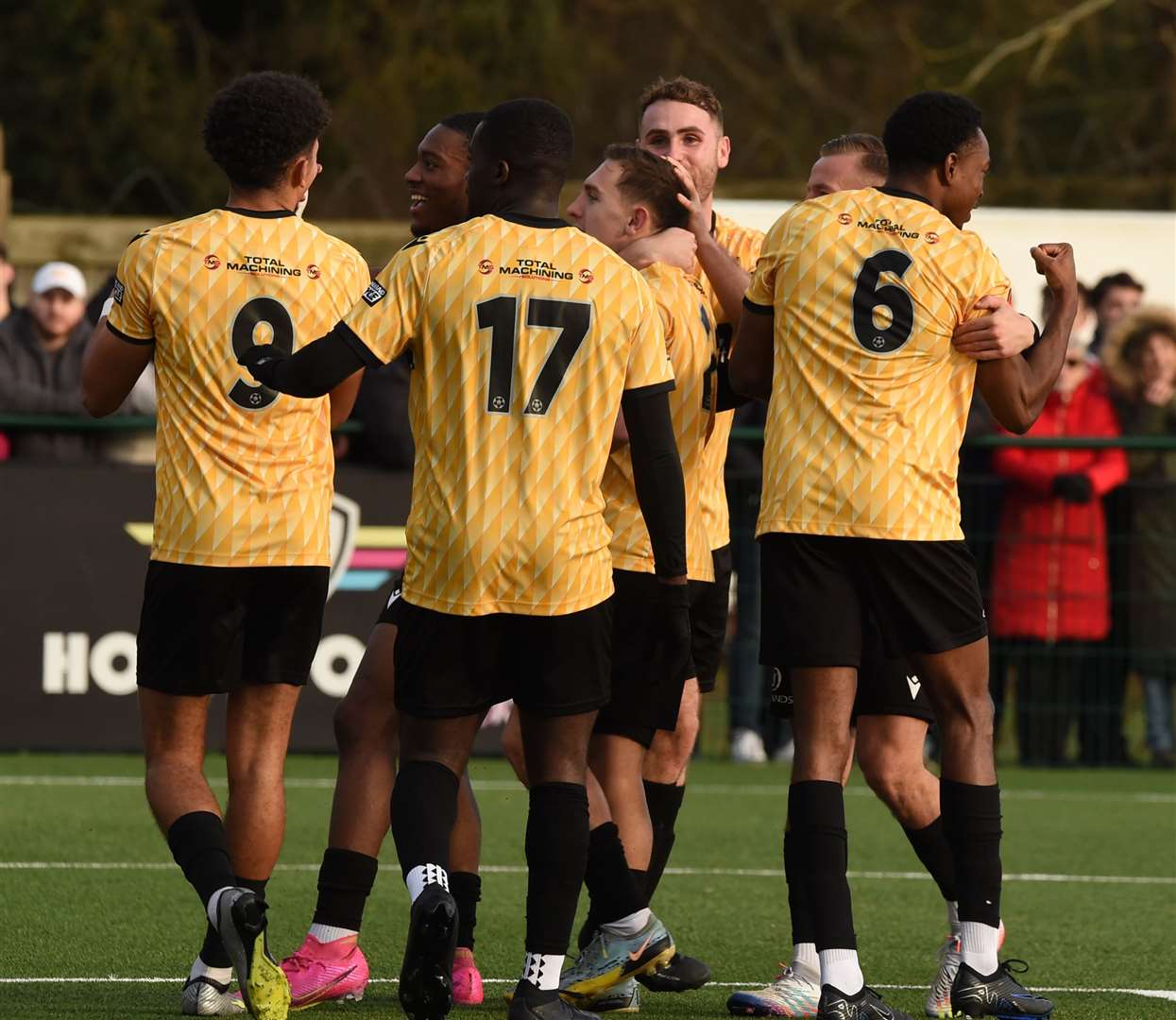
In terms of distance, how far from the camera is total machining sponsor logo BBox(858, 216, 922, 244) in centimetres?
573

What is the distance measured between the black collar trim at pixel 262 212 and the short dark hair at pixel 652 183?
932mm

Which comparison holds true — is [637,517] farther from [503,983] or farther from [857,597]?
[503,983]

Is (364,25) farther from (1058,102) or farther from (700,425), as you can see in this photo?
(700,425)

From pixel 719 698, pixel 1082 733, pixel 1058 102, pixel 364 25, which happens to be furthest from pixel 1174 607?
pixel 364 25

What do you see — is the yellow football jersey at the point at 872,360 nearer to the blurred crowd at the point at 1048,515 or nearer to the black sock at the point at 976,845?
the black sock at the point at 976,845

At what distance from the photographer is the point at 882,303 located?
5.73m

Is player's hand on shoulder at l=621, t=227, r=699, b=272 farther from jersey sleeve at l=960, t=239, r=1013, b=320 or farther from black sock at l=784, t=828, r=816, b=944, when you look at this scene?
black sock at l=784, t=828, r=816, b=944

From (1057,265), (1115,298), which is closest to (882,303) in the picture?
(1057,265)

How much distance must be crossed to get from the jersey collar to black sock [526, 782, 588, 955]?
1620 millimetres

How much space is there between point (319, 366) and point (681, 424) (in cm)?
137

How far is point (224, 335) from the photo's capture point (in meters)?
5.85

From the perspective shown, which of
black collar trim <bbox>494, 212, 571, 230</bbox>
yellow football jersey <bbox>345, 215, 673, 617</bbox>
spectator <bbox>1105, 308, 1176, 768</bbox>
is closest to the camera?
yellow football jersey <bbox>345, 215, 673, 617</bbox>

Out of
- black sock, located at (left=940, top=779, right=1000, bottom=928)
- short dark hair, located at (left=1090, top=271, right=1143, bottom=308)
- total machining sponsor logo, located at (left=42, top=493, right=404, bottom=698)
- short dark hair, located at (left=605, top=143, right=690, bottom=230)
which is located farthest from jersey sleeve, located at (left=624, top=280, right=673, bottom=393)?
short dark hair, located at (left=1090, top=271, right=1143, bottom=308)

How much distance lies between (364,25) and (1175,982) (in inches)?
807
